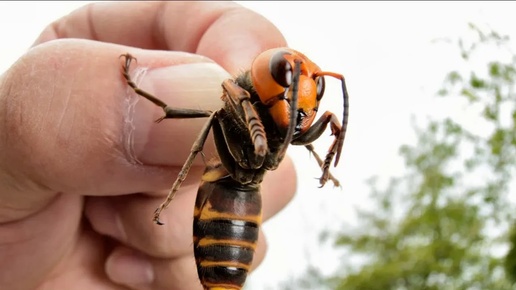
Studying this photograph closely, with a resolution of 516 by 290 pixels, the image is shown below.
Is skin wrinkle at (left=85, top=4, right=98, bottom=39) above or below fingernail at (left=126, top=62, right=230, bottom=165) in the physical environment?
below

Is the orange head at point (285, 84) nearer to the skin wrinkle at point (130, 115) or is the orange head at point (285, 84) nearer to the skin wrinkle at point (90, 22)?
the skin wrinkle at point (130, 115)

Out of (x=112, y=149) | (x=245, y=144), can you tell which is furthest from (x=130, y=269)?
(x=245, y=144)

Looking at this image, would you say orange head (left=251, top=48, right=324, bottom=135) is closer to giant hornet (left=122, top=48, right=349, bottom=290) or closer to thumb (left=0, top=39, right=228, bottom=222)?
giant hornet (left=122, top=48, right=349, bottom=290)

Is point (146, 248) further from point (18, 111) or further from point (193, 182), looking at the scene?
point (18, 111)

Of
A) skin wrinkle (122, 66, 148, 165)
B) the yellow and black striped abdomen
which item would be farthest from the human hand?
the yellow and black striped abdomen

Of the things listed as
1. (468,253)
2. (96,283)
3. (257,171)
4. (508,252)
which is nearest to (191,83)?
(257,171)

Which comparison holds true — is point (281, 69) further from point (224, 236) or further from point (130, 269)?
point (130, 269)

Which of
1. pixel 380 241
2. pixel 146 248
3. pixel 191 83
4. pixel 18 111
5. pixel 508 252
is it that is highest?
pixel 191 83
